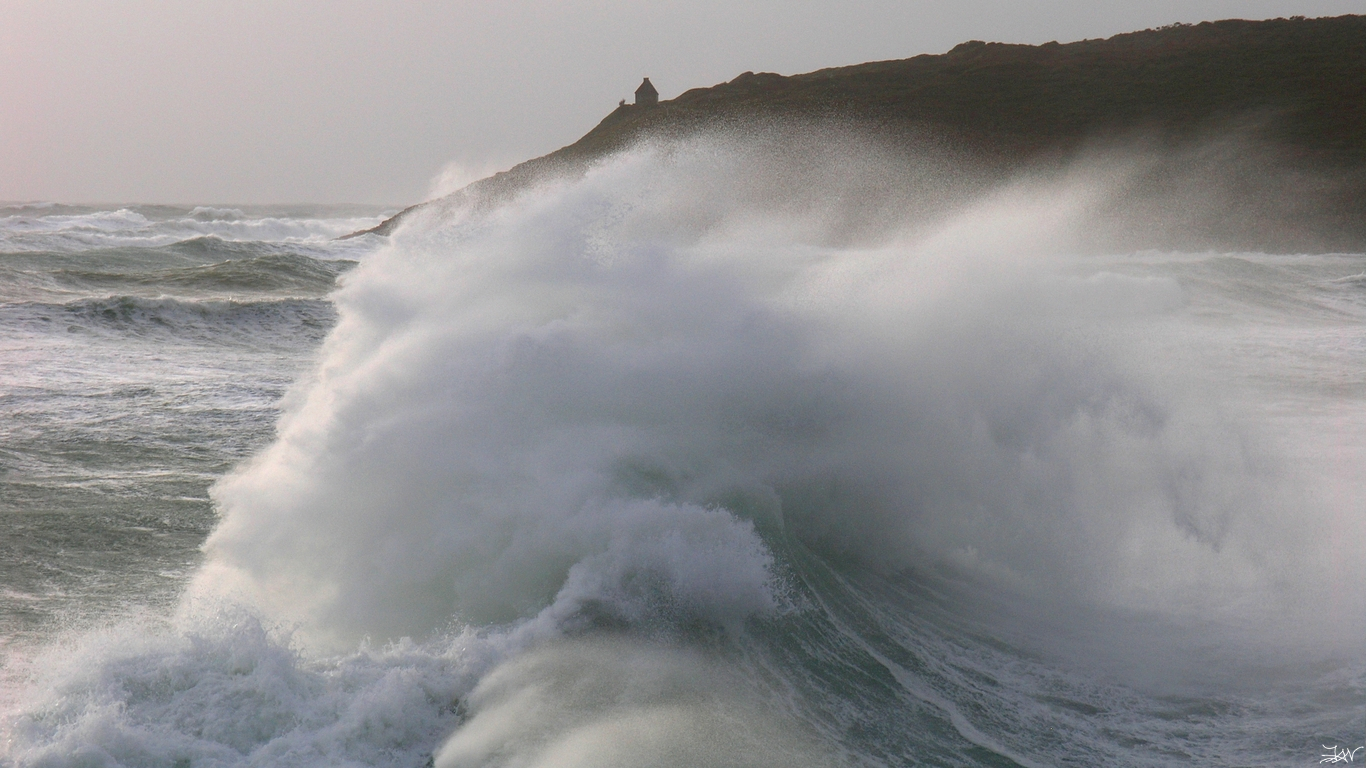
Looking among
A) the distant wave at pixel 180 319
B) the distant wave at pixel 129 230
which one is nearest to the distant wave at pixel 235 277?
the distant wave at pixel 180 319

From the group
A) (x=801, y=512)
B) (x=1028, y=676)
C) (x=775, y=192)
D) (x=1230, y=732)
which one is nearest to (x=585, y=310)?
(x=801, y=512)

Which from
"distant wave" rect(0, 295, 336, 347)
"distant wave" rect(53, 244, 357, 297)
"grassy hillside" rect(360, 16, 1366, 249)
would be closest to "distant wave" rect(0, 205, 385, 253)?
"grassy hillside" rect(360, 16, 1366, 249)

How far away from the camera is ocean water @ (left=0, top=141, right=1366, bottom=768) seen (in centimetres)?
431

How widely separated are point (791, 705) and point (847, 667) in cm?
65

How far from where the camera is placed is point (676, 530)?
539cm

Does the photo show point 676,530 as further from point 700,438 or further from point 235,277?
point 235,277

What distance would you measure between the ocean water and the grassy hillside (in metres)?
31.8

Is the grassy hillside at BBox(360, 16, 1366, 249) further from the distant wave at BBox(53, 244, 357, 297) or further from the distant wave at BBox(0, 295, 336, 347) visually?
the distant wave at BBox(0, 295, 336, 347)

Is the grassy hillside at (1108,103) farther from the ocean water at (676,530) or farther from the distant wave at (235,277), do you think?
the ocean water at (676,530)

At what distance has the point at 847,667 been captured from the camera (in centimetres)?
529

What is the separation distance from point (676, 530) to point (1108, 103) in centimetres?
4649

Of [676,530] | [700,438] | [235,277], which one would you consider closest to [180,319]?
[235,277]

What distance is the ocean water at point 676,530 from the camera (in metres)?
4.31

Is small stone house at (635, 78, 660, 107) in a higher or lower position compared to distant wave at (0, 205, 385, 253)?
higher
